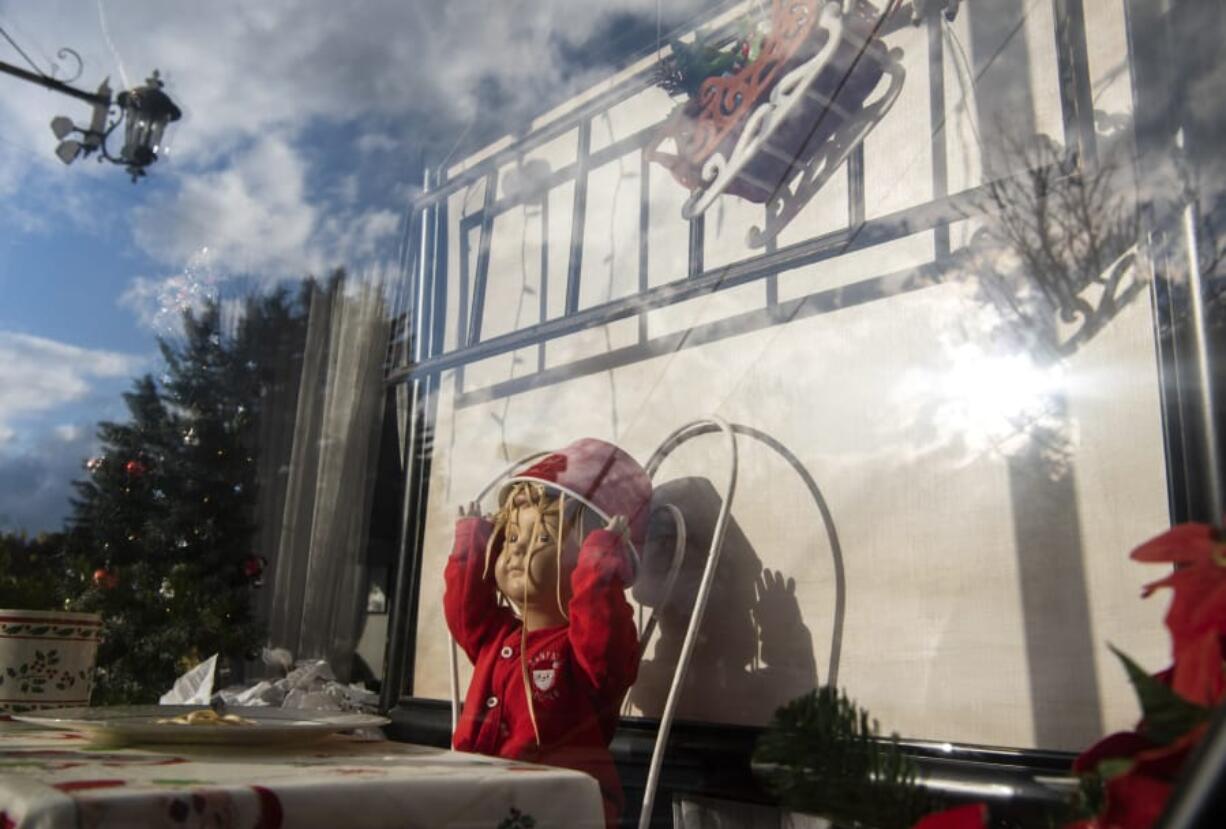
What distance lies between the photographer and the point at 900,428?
662mm

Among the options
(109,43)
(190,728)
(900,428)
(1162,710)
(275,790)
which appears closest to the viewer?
(1162,710)

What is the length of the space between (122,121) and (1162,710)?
123 cm

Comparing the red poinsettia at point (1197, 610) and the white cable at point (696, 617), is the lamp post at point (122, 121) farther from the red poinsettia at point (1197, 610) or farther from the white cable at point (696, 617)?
the red poinsettia at point (1197, 610)

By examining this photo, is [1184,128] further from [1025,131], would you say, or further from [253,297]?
[253,297]

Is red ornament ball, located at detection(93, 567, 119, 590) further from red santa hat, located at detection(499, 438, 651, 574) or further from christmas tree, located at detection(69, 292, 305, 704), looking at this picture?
red santa hat, located at detection(499, 438, 651, 574)

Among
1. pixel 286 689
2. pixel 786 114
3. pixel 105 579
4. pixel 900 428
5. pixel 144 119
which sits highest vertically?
pixel 144 119

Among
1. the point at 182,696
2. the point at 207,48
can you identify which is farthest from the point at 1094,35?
the point at 182,696

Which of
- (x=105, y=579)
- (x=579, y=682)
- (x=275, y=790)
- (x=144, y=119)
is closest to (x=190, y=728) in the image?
(x=275, y=790)

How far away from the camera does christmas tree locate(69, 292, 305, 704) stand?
1145 millimetres

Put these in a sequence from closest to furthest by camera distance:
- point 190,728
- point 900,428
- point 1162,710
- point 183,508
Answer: point 1162,710 → point 190,728 → point 900,428 → point 183,508

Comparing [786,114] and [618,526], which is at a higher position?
[786,114]

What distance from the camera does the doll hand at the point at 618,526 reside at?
2.66 feet

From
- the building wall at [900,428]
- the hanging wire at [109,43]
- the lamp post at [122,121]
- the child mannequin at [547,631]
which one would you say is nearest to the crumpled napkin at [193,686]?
the child mannequin at [547,631]

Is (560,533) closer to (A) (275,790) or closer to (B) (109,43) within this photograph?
(A) (275,790)
